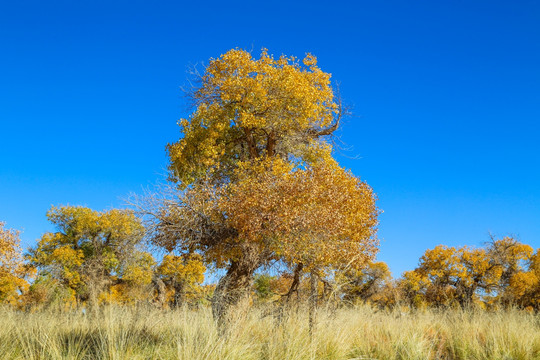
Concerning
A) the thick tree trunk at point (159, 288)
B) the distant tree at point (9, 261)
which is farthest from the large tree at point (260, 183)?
the thick tree trunk at point (159, 288)

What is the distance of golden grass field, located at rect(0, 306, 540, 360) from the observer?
7840 millimetres

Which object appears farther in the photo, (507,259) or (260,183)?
(507,259)

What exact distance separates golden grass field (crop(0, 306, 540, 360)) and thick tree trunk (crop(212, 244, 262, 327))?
152 cm

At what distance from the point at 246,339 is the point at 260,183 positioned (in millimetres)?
4159

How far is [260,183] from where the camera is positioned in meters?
11.8

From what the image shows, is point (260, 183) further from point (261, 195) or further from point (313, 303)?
point (313, 303)

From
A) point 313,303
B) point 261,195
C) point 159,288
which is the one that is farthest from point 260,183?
point 159,288

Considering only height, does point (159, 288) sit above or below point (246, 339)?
above

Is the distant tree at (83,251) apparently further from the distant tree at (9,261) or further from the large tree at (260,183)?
the large tree at (260,183)

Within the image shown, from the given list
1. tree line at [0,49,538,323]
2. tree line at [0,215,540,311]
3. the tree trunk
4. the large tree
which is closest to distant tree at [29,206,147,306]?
tree line at [0,215,540,311]

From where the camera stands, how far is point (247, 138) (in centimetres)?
1536

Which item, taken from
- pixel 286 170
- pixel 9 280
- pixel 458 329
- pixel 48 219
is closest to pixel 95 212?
pixel 48 219

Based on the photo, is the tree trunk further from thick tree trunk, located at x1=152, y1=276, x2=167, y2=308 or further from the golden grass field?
thick tree trunk, located at x1=152, y1=276, x2=167, y2=308

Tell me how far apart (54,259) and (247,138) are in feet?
76.9
